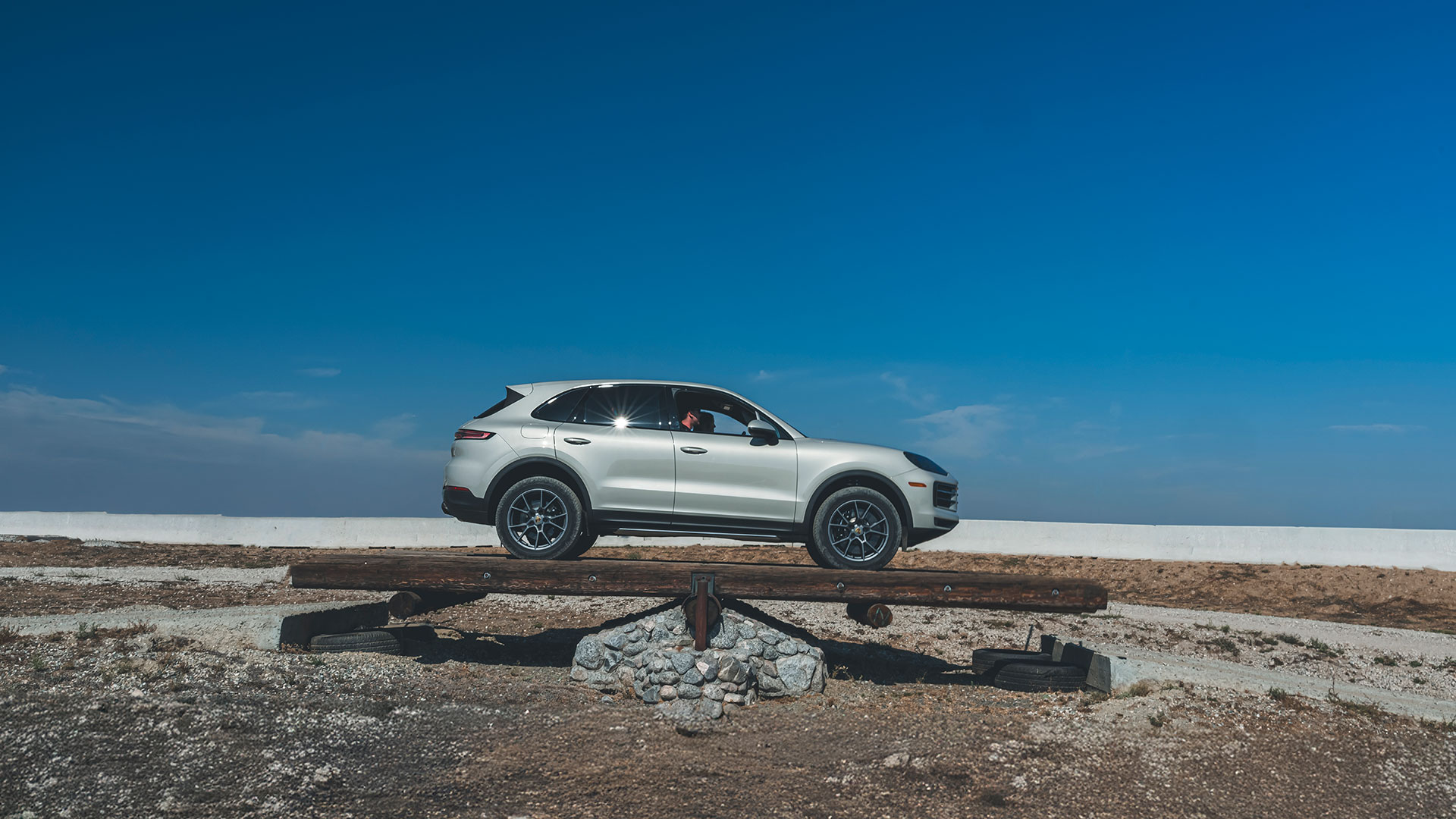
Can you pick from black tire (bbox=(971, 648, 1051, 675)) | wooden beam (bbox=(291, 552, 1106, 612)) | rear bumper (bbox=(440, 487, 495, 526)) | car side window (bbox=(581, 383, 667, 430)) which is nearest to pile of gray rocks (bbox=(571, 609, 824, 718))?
wooden beam (bbox=(291, 552, 1106, 612))

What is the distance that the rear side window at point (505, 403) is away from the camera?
846 centimetres

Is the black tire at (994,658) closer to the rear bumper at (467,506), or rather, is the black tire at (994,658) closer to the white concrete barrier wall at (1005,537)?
the rear bumper at (467,506)

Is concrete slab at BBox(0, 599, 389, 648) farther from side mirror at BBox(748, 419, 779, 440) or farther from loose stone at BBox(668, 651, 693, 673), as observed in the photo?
side mirror at BBox(748, 419, 779, 440)

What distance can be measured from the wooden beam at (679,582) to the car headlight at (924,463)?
3.42ft

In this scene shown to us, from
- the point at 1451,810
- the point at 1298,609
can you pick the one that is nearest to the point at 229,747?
the point at 1451,810

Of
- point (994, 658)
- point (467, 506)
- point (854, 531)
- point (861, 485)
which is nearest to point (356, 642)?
point (467, 506)

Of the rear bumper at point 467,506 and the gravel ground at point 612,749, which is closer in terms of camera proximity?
the gravel ground at point 612,749

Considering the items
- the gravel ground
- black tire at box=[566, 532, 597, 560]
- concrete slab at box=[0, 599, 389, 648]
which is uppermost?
black tire at box=[566, 532, 597, 560]

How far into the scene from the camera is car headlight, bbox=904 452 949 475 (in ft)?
27.8

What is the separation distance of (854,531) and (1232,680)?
3.97 m

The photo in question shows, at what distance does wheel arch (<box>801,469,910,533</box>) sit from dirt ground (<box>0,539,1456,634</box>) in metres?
9.14

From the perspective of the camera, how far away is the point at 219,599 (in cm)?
1476

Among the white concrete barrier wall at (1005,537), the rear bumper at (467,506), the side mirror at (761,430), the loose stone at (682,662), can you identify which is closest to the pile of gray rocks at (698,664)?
the loose stone at (682,662)

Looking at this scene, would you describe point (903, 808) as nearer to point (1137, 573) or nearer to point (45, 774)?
point (45, 774)
